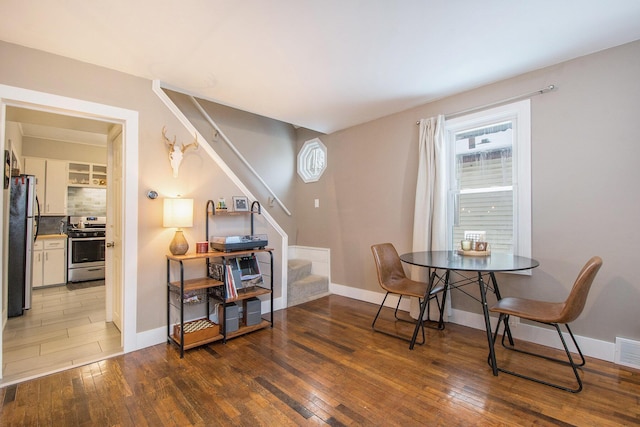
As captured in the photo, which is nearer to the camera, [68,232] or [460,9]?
[460,9]

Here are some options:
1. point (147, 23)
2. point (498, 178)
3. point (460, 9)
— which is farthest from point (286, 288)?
point (460, 9)

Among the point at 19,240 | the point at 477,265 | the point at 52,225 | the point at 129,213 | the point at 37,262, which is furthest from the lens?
the point at 52,225

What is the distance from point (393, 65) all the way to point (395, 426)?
264 centimetres

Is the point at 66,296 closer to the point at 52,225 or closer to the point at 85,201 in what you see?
the point at 52,225

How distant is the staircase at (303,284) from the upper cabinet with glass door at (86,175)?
4217 millimetres

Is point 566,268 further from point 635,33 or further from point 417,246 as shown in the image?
point 635,33

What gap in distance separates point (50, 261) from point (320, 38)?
5.58m

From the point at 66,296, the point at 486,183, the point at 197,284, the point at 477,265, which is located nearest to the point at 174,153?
the point at 197,284

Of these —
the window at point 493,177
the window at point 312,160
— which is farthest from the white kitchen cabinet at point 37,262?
the window at point 493,177

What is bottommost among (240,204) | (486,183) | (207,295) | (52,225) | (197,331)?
(197,331)

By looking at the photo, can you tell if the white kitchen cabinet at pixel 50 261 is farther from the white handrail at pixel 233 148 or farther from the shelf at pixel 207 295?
the shelf at pixel 207 295

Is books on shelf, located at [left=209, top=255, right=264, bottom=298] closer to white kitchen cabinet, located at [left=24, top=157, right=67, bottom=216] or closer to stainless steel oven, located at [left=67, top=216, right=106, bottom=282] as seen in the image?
stainless steel oven, located at [left=67, top=216, right=106, bottom=282]

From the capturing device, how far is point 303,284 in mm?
4043

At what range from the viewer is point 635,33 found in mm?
2148
